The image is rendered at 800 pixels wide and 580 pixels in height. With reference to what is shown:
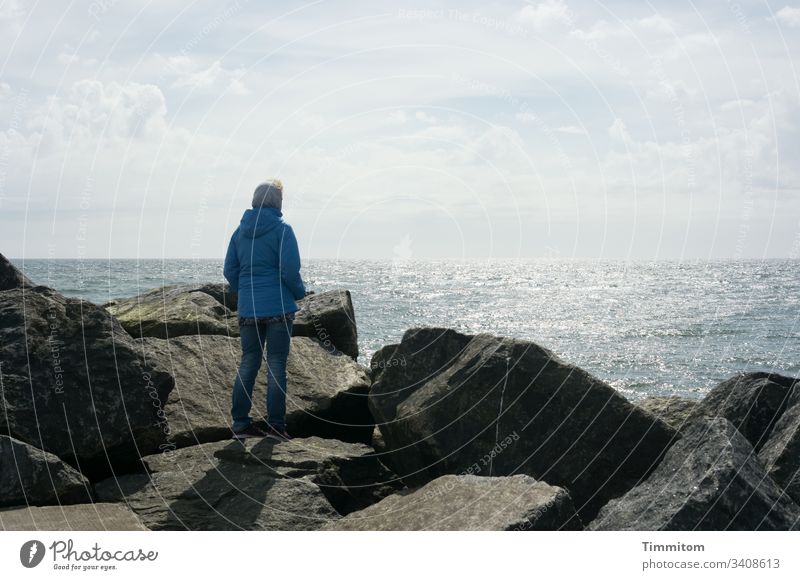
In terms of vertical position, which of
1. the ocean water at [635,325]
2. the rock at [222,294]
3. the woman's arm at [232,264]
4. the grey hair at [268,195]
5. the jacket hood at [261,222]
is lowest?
the ocean water at [635,325]

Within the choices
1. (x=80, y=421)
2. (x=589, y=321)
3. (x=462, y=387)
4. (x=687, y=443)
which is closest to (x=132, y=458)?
(x=80, y=421)

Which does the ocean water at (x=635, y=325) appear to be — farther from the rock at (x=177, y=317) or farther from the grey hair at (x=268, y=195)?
the grey hair at (x=268, y=195)

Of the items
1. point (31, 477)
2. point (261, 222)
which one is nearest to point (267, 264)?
point (261, 222)

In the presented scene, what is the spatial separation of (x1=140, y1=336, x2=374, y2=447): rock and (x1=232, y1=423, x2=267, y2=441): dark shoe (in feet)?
0.53

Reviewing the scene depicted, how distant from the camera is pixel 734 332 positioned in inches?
1594

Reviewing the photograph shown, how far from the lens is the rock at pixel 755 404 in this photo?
7.68 metres

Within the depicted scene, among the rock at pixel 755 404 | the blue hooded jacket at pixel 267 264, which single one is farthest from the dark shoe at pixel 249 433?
the rock at pixel 755 404

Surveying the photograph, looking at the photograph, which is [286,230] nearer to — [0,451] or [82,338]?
[82,338]

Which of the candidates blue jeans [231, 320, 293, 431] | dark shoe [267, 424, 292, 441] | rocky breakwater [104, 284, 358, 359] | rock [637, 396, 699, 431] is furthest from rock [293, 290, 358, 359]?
rock [637, 396, 699, 431]

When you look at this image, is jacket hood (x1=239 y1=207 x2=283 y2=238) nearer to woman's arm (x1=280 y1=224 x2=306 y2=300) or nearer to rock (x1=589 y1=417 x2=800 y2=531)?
woman's arm (x1=280 y1=224 x2=306 y2=300)

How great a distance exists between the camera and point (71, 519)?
240 inches

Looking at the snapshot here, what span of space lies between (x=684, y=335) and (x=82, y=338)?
3751cm

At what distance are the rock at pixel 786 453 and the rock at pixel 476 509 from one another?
1.81 metres
